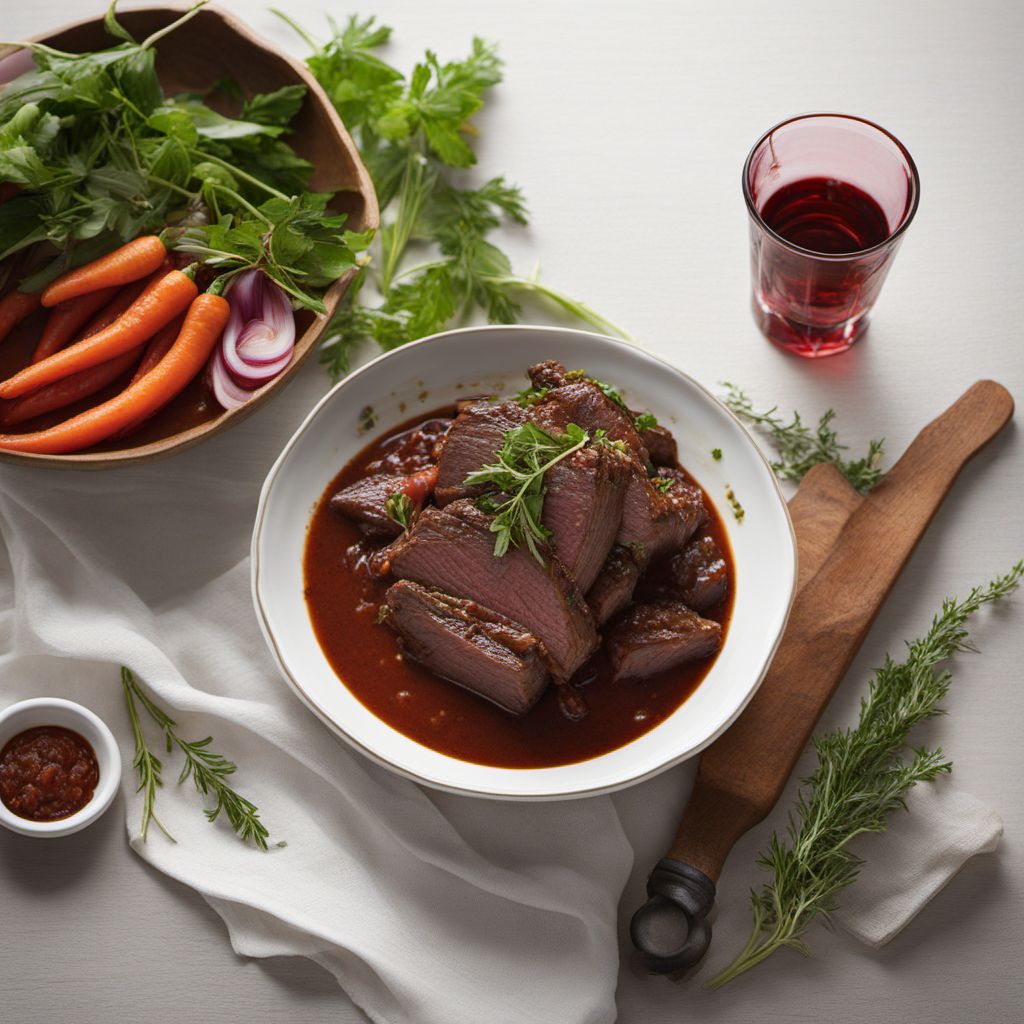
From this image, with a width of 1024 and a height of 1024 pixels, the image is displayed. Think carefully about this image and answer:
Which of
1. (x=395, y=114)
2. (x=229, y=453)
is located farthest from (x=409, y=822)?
(x=395, y=114)

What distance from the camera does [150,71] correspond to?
3986 millimetres

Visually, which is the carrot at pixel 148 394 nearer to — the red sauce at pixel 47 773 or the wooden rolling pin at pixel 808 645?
the red sauce at pixel 47 773

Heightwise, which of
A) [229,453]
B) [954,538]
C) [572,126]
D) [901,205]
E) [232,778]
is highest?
[901,205]

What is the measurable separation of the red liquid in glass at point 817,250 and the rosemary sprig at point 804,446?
0.31 metres

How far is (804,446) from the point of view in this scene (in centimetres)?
416

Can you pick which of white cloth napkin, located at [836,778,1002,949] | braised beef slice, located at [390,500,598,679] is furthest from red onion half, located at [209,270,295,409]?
white cloth napkin, located at [836,778,1002,949]

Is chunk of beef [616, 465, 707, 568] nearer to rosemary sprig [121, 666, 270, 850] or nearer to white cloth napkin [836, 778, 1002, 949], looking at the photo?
white cloth napkin [836, 778, 1002, 949]

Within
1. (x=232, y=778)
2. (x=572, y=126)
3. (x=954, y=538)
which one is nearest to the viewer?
(x=232, y=778)

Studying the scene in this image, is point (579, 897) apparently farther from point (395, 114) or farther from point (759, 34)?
point (759, 34)

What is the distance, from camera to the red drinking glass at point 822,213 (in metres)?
3.83

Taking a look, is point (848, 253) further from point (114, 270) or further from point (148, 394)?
point (114, 270)

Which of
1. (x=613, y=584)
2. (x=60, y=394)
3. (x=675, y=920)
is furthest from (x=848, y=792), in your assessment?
(x=60, y=394)

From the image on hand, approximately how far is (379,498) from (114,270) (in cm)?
119

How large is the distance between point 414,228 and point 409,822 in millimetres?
2119
